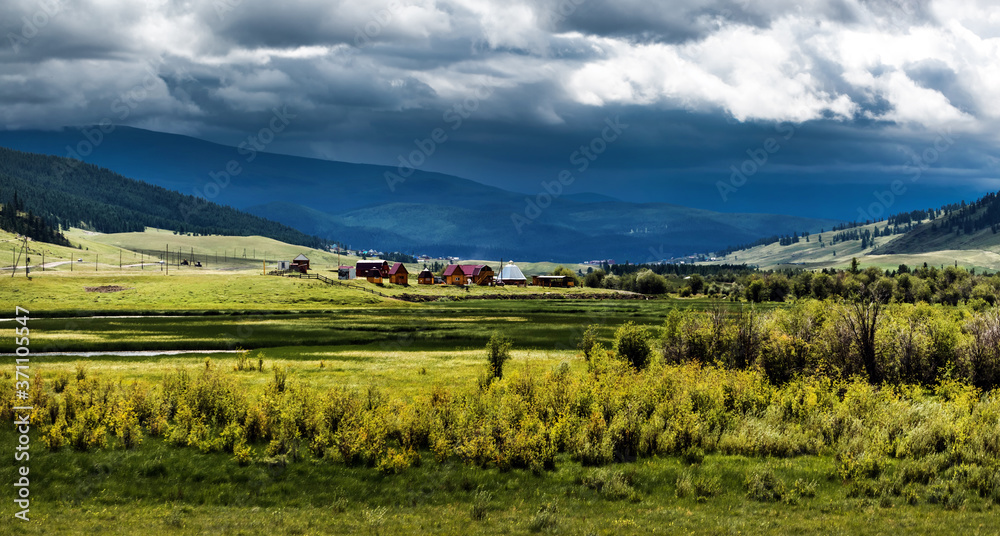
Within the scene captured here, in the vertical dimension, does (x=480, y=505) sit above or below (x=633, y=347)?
below

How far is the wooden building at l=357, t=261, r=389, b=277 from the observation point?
194 metres

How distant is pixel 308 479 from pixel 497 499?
7125 mm

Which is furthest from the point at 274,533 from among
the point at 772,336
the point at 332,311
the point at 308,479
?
the point at 332,311

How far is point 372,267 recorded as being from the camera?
637ft

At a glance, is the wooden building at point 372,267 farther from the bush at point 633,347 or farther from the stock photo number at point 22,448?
the stock photo number at point 22,448

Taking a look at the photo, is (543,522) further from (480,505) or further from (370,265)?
(370,265)

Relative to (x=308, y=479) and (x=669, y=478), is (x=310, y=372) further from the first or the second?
(x=669, y=478)

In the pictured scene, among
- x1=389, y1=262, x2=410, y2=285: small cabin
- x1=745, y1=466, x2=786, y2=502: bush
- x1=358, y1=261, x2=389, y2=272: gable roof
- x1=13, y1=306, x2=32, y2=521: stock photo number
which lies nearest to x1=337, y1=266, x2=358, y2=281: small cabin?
x1=358, y1=261, x2=389, y2=272: gable roof

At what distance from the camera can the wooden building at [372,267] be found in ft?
637

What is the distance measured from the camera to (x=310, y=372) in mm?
48875

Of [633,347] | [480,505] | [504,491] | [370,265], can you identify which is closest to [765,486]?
[504,491]

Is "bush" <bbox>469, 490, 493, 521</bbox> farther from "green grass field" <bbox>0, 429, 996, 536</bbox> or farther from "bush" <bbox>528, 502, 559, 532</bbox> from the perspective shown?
"bush" <bbox>528, 502, 559, 532</bbox>

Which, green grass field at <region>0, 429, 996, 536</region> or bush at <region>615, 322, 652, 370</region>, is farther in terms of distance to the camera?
bush at <region>615, 322, 652, 370</region>

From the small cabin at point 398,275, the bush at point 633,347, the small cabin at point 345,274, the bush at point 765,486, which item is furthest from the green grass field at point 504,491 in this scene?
the small cabin at point 398,275
